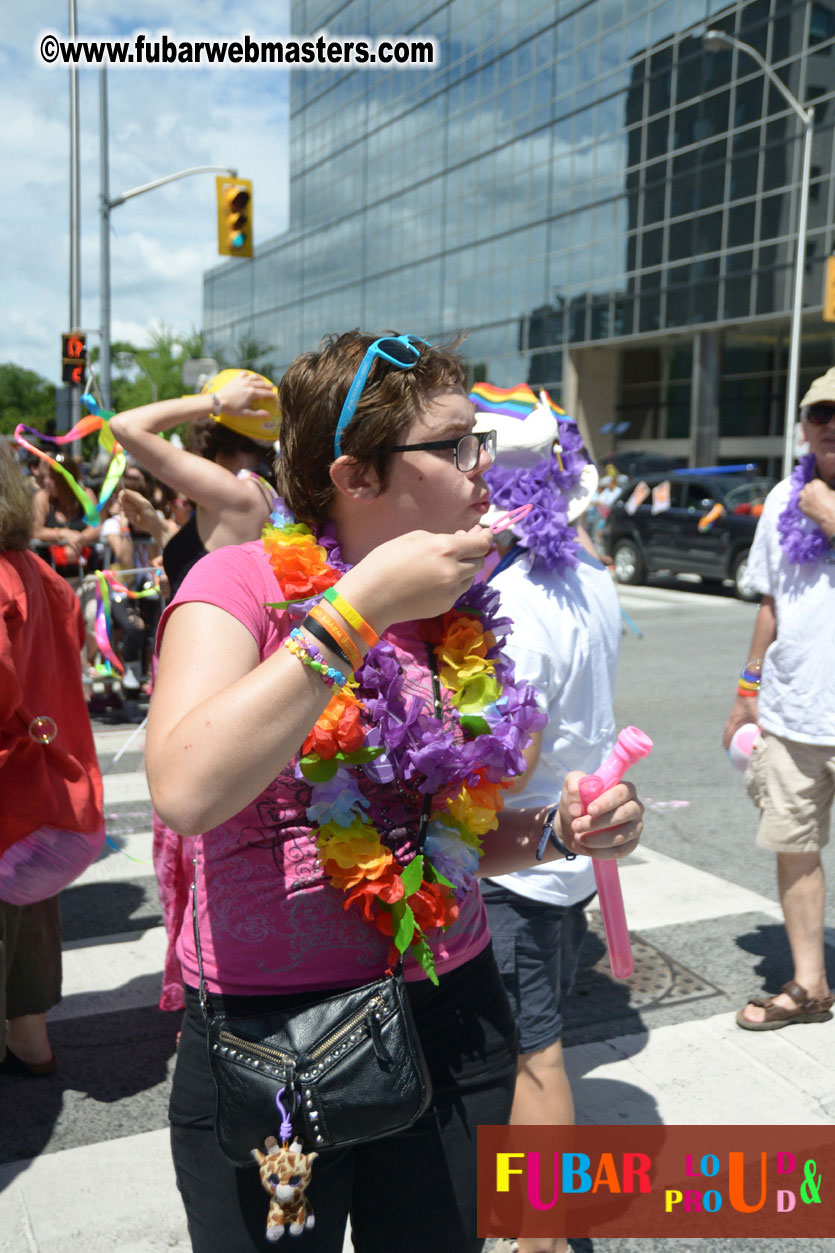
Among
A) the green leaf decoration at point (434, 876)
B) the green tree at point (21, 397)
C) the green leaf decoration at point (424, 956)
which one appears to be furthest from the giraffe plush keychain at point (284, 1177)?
the green tree at point (21, 397)

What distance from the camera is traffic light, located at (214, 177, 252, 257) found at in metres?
14.8

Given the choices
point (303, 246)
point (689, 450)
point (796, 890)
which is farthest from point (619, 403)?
point (796, 890)

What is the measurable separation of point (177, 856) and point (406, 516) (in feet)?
6.92

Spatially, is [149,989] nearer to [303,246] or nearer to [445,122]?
[445,122]

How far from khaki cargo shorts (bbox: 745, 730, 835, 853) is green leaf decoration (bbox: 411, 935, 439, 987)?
7.38ft

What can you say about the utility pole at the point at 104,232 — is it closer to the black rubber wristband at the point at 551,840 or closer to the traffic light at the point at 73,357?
the traffic light at the point at 73,357

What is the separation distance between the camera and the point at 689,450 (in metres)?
35.8

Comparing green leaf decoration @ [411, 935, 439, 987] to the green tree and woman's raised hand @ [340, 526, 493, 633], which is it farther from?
the green tree

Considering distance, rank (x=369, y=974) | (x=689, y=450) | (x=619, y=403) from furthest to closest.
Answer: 1. (x=619, y=403)
2. (x=689, y=450)
3. (x=369, y=974)

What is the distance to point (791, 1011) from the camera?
→ 11.8 feet

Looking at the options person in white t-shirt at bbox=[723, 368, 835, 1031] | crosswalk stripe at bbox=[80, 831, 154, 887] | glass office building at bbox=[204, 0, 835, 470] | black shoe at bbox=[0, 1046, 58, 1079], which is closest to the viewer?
black shoe at bbox=[0, 1046, 58, 1079]

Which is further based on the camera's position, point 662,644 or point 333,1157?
point 662,644

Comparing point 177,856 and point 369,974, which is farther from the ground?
point 369,974

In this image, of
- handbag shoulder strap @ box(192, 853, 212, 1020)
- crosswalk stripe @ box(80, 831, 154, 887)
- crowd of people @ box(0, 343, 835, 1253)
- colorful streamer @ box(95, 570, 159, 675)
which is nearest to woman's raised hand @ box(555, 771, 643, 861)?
crowd of people @ box(0, 343, 835, 1253)
